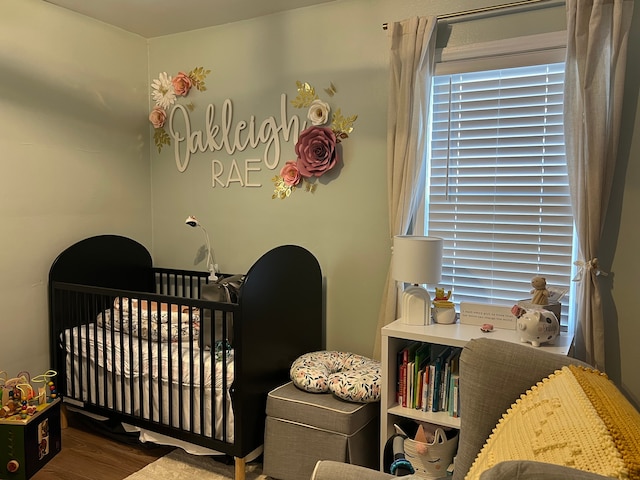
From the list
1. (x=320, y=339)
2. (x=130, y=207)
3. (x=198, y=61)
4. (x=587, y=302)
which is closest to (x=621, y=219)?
(x=587, y=302)

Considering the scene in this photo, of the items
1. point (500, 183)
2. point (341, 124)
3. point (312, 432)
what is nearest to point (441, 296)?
point (500, 183)

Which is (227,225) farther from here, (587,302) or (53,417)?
(587,302)

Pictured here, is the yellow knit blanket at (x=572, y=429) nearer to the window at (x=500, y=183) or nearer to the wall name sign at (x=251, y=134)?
the window at (x=500, y=183)

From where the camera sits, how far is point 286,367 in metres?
2.63

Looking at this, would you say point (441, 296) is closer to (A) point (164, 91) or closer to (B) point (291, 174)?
(B) point (291, 174)

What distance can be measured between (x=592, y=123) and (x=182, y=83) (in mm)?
2361

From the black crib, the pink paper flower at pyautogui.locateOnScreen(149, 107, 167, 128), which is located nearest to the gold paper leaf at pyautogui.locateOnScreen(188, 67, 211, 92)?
the pink paper flower at pyautogui.locateOnScreen(149, 107, 167, 128)

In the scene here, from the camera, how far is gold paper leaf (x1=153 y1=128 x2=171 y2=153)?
11.4ft

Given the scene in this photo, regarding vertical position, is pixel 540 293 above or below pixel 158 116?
below

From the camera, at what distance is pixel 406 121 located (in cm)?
259

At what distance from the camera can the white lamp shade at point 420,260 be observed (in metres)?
2.28

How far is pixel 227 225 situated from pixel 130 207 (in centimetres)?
67

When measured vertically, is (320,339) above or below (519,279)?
below

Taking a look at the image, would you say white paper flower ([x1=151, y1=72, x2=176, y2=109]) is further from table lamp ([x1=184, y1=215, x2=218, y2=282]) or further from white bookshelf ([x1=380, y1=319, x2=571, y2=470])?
white bookshelf ([x1=380, y1=319, x2=571, y2=470])
